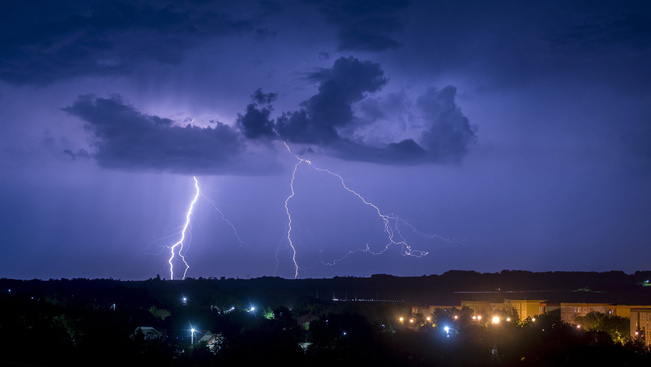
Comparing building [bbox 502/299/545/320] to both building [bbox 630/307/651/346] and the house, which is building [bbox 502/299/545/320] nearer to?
building [bbox 630/307/651/346]

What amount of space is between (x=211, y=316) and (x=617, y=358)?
34.9 metres

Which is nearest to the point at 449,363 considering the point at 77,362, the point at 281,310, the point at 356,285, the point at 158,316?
the point at 77,362

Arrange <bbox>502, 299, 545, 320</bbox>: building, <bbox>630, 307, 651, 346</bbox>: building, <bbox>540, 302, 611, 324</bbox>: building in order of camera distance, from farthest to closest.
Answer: <bbox>502, 299, 545, 320</bbox>: building → <bbox>540, 302, 611, 324</bbox>: building → <bbox>630, 307, 651, 346</bbox>: building

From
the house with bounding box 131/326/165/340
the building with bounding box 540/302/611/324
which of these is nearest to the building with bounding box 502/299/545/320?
the building with bounding box 540/302/611/324

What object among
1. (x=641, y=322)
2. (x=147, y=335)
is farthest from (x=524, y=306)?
(x=147, y=335)

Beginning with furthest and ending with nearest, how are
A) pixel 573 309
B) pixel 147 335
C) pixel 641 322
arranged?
pixel 573 309 < pixel 641 322 < pixel 147 335

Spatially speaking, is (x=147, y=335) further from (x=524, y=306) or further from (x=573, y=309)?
(x=524, y=306)

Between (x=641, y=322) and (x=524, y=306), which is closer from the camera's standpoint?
(x=641, y=322)

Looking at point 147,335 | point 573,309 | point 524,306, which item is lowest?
point 524,306

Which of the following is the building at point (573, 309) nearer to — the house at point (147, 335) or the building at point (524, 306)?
the building at point (524, 306)

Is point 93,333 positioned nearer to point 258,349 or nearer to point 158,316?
point 258,349

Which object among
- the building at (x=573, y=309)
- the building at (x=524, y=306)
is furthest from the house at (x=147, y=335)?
the building at (x=524, y=306)

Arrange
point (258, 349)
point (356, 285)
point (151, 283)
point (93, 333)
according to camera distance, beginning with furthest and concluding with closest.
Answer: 1. point (356, 285)
2. point (151, 283)
3. point (93, 333)
4. point (258, 349)

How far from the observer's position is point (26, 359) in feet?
64.2
